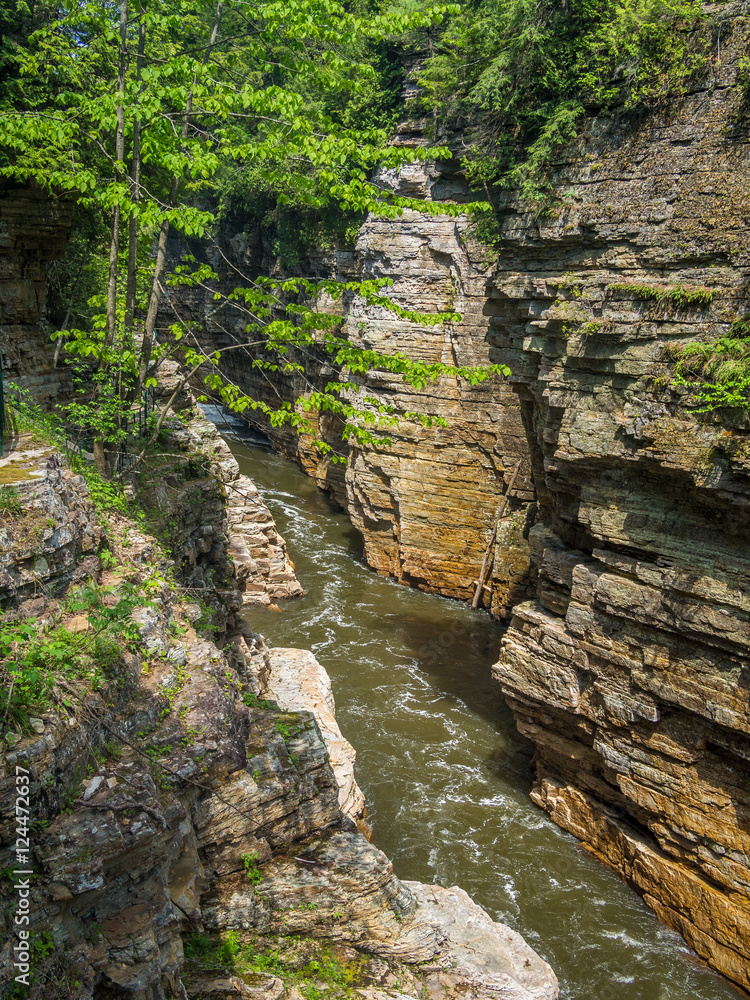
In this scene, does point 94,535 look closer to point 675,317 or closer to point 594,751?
point 675,317

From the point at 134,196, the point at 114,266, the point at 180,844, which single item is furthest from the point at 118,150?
the point at 180,844

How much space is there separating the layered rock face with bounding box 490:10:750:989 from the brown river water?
61cm

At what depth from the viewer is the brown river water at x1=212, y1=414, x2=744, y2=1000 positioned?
9094 millimetres

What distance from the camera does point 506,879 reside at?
33.3 ft

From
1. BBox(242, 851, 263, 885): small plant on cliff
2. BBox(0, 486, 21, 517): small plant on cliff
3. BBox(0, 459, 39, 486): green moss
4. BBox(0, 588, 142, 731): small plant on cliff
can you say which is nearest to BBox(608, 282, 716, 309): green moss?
BBox(0, 588, 142, 731): small plant on cliff

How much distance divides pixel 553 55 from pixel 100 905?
1419 cm

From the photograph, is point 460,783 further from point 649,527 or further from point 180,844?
point 180,844

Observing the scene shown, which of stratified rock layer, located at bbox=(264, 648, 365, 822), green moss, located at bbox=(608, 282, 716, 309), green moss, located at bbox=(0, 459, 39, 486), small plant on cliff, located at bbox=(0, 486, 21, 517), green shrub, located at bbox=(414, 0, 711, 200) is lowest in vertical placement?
stratified rock layer, located at bbox=(264, 648, 365, 822)

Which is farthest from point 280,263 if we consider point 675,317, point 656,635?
point 656,635

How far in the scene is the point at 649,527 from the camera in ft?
30.5

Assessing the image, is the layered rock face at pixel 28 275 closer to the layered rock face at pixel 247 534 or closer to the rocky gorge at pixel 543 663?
the rocky gorge at pixel 543 663

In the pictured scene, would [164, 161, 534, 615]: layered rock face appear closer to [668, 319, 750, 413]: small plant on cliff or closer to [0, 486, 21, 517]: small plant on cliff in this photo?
[668, 319, 750, 413]: small plant on cliff

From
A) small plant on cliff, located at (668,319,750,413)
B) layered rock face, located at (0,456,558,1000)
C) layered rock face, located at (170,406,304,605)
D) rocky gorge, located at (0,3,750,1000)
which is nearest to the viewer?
layered rock face, located at (0,456,558,1000)

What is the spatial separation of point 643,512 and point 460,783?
6.58m
